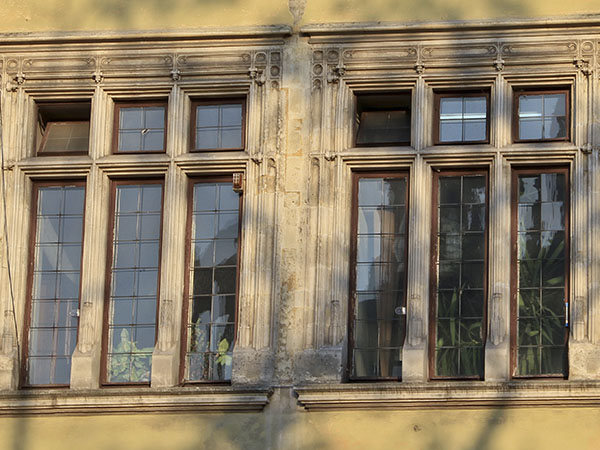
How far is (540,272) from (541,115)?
1.51 m

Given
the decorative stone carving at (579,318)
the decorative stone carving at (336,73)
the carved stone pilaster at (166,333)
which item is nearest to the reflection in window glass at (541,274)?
the decorative stone carving at (579,318)

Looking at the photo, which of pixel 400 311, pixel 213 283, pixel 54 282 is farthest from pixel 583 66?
pixel 54 282

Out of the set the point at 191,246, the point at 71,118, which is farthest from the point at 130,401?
the point at 71,118

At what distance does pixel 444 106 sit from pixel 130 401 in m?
4.04

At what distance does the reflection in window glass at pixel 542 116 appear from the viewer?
19031mm

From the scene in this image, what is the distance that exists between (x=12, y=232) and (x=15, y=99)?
133 cm

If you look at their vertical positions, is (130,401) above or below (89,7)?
below

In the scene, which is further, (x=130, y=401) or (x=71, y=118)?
(x=71, y=118)

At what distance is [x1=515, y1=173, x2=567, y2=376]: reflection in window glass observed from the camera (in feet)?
60.6

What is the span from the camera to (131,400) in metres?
18.7

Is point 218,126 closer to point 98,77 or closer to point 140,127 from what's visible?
point 140,127

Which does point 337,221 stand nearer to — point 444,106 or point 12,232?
point 444,106

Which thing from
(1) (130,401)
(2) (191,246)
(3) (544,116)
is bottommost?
(1) (130,401)

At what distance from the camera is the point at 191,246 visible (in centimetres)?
1931
